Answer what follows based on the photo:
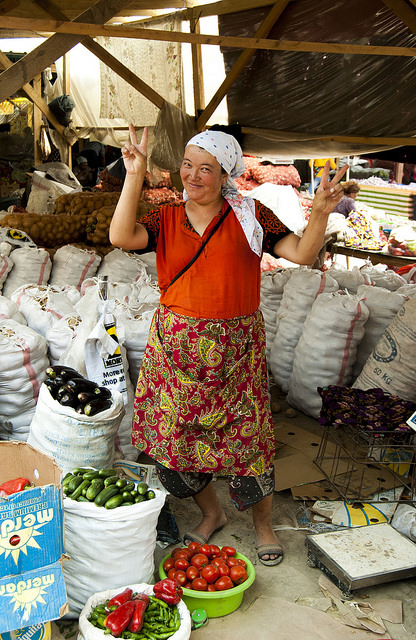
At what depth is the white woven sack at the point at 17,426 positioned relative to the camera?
3199mm

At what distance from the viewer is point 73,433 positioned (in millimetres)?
2480

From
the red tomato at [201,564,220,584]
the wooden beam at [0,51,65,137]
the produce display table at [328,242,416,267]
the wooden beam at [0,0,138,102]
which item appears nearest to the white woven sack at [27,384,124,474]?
the red tomato at [201,564,220,584]

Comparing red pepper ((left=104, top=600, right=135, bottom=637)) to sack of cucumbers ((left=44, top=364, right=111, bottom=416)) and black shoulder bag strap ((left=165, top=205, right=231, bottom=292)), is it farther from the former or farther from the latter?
black shoulder bag strap ((left=165, top=205, right=231, bottom=292))

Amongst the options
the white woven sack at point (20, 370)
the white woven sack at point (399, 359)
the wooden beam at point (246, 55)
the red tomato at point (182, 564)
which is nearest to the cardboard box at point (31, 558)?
the red tomato at point (182, 564)

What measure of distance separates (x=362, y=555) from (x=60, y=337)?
1.83 meters

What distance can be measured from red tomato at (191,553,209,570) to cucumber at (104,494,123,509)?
1.47 ft

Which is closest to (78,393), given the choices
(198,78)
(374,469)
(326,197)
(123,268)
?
(326,197)

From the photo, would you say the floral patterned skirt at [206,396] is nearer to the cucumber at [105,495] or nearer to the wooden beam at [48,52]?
the cucumber at [105,495]

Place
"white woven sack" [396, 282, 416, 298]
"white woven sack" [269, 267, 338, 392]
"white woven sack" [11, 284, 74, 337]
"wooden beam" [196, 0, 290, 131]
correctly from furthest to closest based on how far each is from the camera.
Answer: "wooden beam" [196, 0, 290, 131]
"white woven sack" [269, 267, 338, 392]
"white woven sack" [396, 282, 416, 298]
"white woven sack" [11, 284, 74, 337]

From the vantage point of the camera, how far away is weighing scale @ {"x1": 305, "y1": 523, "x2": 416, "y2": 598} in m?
2.47

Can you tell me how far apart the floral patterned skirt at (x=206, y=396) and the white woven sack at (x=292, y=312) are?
170 centimetres

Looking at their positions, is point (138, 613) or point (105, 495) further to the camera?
point (105, 495)

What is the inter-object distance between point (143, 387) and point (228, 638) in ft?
3.32

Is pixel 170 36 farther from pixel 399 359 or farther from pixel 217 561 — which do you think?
pixel 217 561
